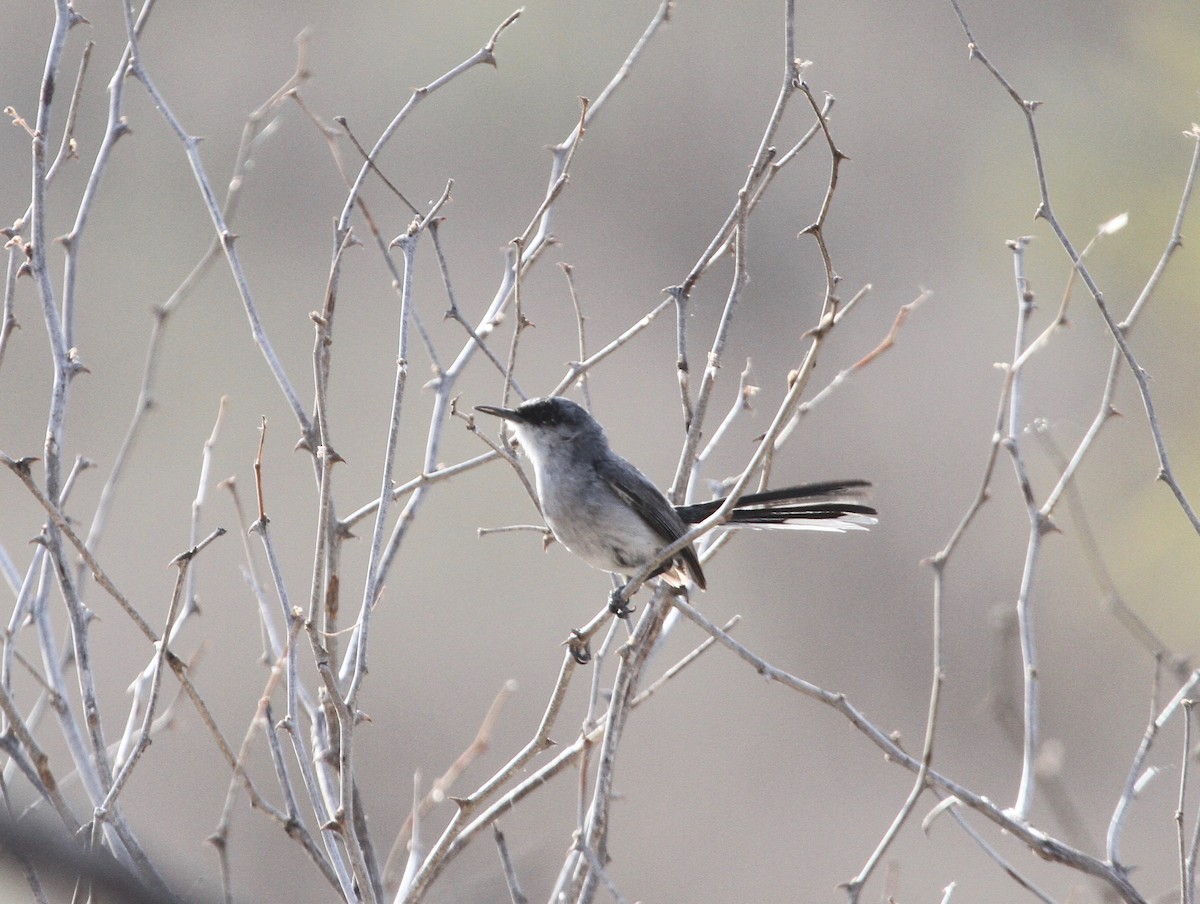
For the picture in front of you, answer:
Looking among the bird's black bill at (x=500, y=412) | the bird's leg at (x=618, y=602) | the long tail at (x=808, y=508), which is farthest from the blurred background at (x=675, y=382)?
the bird's black bill at (x=500, y=412)

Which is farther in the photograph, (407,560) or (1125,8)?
(1125,8)

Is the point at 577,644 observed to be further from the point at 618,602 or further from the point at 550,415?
the point at 550,415

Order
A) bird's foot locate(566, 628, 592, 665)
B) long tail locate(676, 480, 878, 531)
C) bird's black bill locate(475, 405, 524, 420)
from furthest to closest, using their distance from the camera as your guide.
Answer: long tail locate(676, 480, 878, 531) → bird's black bill locate(475, 405, 524, 420) → bird's foot locate(566, 628, 592, 665)

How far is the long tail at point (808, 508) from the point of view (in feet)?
12.5

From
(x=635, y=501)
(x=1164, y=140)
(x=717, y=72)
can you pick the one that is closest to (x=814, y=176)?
(x=717, y=72)

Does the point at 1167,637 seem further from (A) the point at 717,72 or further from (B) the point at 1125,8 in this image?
(A) the point at 717,72

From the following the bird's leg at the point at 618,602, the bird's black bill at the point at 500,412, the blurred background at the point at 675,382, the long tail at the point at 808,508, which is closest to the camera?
the bird's leg at the point at 618,602

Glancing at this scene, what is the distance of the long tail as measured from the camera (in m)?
3.82

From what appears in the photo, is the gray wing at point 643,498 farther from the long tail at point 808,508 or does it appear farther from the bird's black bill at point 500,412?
the bird's black bill at point 500,412

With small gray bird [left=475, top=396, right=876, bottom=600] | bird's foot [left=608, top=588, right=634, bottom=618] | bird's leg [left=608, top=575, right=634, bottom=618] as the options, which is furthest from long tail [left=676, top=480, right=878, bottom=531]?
bird's foot [left=608, top=588, right=634, bottom=618]

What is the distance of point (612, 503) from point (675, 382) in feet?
33.2

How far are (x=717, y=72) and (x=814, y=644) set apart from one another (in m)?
9.16

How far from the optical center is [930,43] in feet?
62.9

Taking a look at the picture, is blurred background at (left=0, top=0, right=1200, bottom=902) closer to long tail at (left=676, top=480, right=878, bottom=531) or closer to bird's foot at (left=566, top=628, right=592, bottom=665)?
long tail at (left=676, top=480, right=878, bottom=531)
